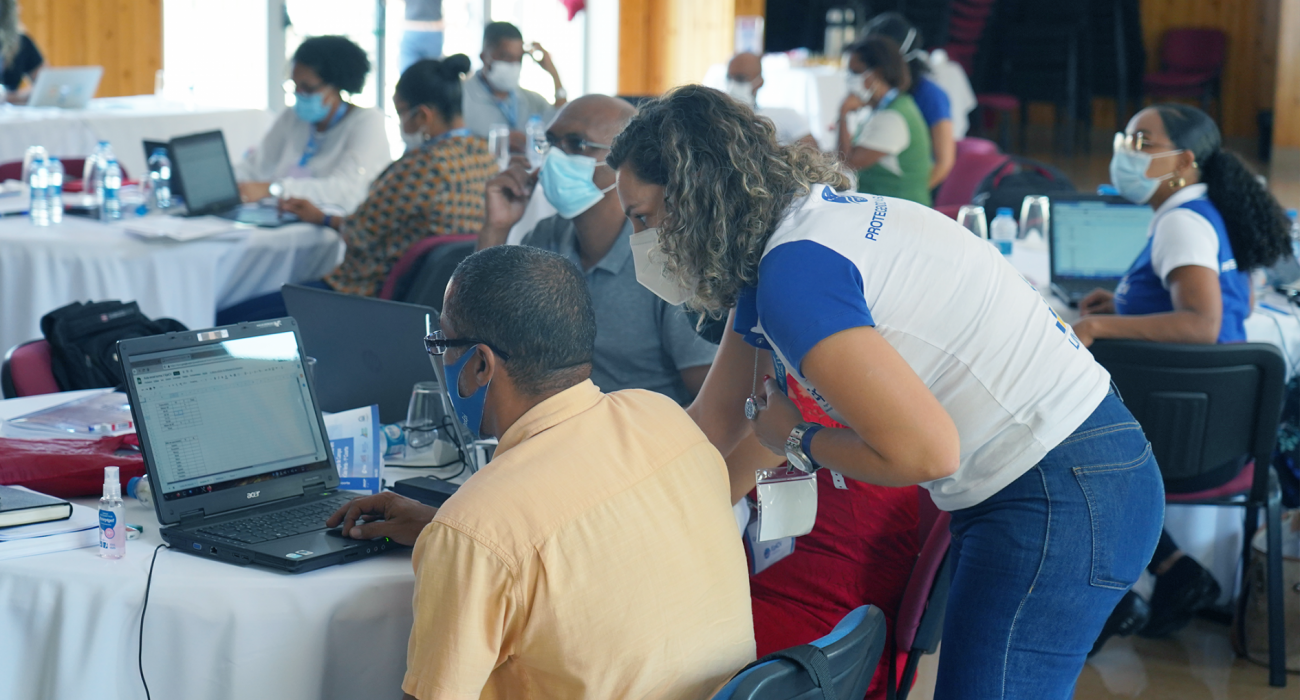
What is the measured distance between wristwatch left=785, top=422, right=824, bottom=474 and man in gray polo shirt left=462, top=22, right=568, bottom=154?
4416 millimetres

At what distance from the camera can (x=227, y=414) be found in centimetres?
159

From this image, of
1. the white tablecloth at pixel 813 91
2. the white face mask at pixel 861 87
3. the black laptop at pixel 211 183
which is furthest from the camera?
the white tablecloth at pixel 813 91

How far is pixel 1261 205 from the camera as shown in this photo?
9.11ft

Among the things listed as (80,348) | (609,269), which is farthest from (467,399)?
(80,348)

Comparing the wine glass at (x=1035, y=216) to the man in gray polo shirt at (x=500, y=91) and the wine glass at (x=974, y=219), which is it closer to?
the wine glass at (x=974, y=219)

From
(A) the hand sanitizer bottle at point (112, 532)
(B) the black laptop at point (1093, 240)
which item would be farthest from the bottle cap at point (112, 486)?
(B) the black laptop at point (1093, 240)

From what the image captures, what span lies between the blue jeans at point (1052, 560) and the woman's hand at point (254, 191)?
3.47 meters

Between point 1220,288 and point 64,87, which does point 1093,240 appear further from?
point 64,87

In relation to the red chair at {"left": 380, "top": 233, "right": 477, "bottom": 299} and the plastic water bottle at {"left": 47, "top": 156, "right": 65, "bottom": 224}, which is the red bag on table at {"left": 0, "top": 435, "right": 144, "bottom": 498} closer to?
the red chair at {"left": 380, "top": 233, "right": 477, "bottom": 299}

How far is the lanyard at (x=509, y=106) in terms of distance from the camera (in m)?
5.95

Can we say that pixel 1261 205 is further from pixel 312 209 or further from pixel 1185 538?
pixel 312 209

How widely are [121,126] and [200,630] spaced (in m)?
5.67

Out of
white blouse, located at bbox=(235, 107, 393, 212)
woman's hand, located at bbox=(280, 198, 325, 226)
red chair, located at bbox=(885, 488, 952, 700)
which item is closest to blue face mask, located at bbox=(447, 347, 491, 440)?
red chair, located at bbox=(885, 488, 952, 700)

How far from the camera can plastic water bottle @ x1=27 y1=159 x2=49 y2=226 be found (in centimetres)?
388
